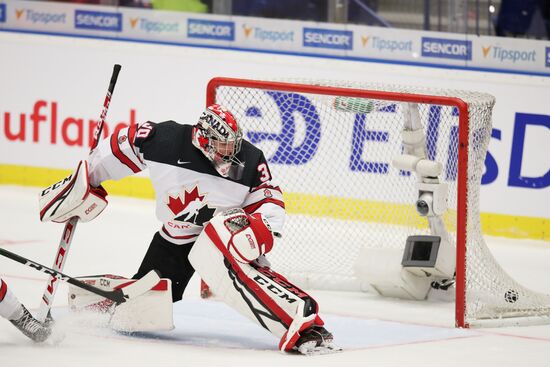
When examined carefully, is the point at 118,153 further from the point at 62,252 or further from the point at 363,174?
the point at 363,174

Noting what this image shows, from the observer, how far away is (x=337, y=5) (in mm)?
7633

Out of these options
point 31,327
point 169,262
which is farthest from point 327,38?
point 31,327

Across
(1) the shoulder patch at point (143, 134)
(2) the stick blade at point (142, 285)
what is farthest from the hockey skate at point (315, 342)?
(1) the shoulder patch at point (143, 134)

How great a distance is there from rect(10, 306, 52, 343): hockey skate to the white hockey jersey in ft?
2.14

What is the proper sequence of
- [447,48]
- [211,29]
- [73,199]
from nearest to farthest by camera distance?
[73,199] < [447,48] < [211,29]

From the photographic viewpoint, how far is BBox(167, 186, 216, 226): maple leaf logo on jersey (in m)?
4.54

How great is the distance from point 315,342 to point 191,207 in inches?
28.0

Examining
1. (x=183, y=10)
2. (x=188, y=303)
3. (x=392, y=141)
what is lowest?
(x=188, y=303)

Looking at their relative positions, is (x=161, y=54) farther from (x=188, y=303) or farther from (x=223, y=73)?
(x=188, y=303)

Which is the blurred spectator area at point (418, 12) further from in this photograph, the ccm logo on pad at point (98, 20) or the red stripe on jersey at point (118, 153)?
the red stripe on jersey at point (118, 153)

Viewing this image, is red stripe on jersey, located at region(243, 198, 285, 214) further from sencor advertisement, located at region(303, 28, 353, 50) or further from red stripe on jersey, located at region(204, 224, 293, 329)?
sencor advertisement, located at region(303, 28, 353, 50)

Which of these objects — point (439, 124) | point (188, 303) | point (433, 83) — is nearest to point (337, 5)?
point (433, 83)

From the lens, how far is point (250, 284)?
4.35 metres

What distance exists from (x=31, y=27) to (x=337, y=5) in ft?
6.91
